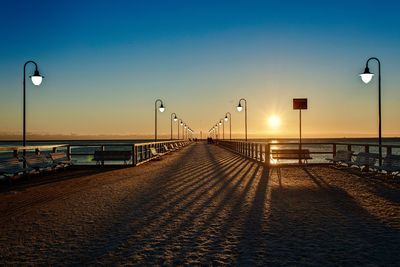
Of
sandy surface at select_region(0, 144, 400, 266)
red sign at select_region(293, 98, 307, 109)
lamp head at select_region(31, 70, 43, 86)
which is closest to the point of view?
sandy surface at select_region(0, 144, 400, 266)

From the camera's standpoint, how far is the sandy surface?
460 cm

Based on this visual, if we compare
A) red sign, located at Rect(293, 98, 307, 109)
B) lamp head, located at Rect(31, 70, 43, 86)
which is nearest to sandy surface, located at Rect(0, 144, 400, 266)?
lamp head, located at Rect(31, 70, 43, 86)

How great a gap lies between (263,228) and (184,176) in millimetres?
8026

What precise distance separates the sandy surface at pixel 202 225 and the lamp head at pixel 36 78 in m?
4.86

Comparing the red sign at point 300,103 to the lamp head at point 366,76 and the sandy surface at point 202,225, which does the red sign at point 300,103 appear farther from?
the sandy surface at point 202,225

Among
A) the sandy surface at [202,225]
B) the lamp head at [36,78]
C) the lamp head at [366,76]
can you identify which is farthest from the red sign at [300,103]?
the lamp head at [36,78]

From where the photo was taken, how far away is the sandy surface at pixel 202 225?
15.1ft

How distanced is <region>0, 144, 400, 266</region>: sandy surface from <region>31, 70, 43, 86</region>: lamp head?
4.86 metres

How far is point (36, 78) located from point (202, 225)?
10.6 meters

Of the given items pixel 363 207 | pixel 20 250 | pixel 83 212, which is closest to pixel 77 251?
pixel 20 250

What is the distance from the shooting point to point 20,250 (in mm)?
4879

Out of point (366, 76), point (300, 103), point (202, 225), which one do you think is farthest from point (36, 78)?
point (366, 76)

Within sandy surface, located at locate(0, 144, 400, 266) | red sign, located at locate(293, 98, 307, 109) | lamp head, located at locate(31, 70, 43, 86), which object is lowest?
sandy surface, located at locate(0, 144, 400, 266)

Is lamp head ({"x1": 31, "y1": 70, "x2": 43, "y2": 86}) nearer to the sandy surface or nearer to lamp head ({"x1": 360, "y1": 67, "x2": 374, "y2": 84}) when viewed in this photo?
the sandy surface
